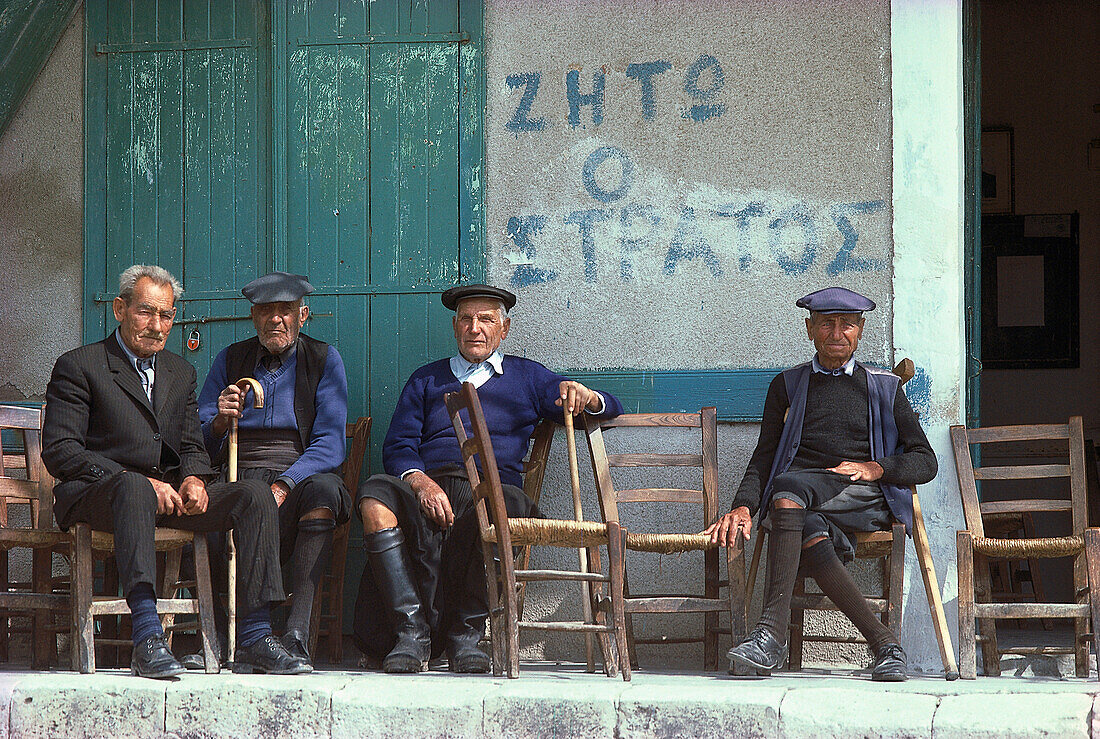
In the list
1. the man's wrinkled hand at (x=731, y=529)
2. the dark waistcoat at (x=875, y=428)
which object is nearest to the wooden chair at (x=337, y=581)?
the man's wrinkled hand at (x=731, y=529)

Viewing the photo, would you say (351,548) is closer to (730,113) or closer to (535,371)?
(535,371)

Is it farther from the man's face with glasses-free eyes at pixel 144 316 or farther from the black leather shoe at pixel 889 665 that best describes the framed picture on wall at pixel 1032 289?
the man's face with glasses-free eyes at pixel 144 316

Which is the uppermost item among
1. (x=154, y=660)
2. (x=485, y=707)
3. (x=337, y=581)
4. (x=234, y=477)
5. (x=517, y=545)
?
(x=234, y=477)

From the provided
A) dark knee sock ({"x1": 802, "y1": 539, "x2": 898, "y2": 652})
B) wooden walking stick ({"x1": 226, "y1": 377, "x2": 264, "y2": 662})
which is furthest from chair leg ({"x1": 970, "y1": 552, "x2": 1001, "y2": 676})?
wooden walking stick ({"x1": 226, "y1": 377, "x2": 264, "y2": 662})

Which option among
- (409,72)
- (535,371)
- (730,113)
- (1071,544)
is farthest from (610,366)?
(1071,544)

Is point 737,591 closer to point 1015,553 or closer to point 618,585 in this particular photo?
point 618,585

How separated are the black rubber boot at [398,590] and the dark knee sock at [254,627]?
0.46 m

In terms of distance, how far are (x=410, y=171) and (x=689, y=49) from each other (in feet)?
4.54

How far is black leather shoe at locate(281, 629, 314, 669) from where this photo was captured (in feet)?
15.7

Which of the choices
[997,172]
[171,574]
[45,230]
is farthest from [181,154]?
[997,172]

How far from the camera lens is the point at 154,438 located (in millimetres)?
4984

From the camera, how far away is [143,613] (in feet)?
14.8

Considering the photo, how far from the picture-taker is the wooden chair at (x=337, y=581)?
5285mm

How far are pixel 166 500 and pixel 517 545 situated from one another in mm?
1303
